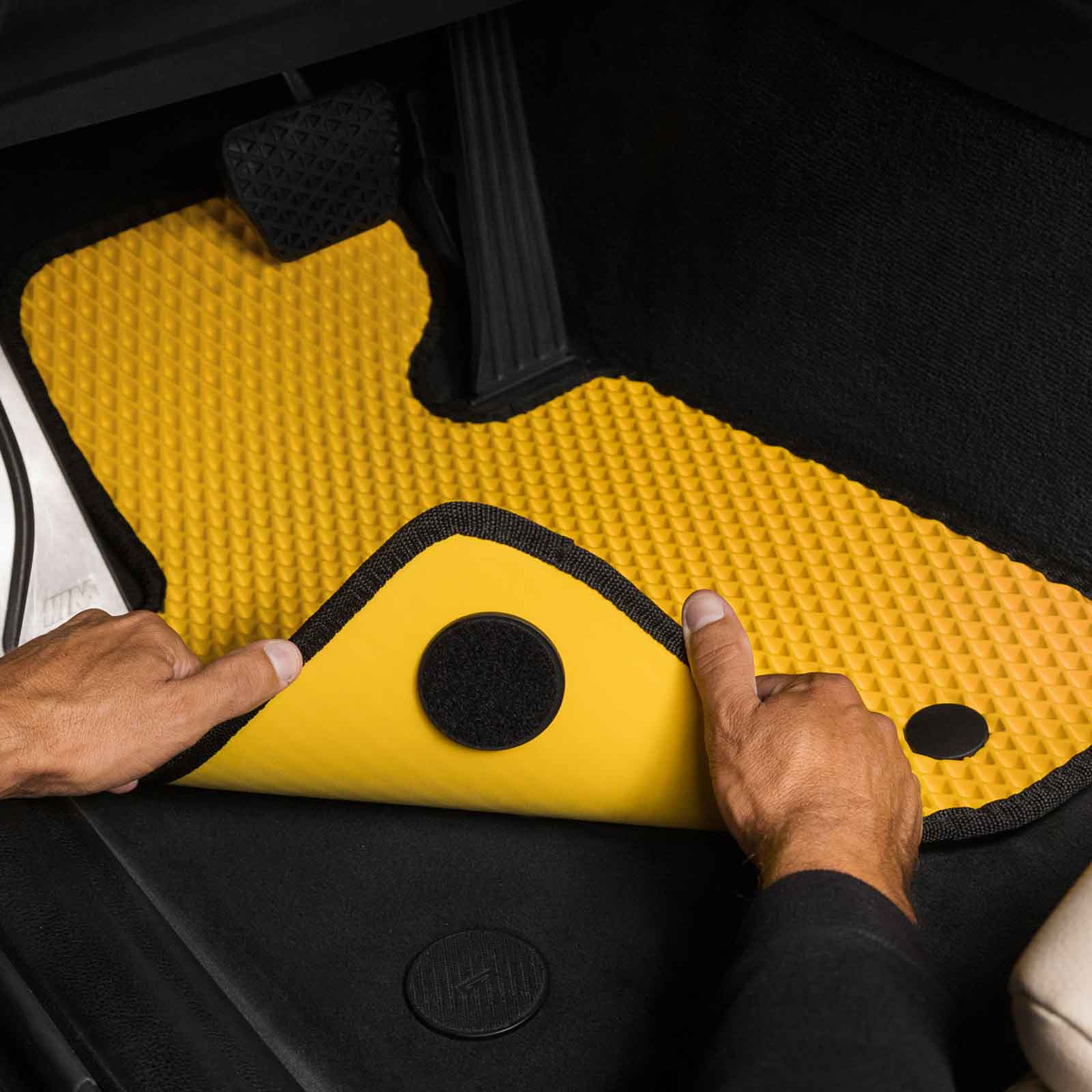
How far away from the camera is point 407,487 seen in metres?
1.23

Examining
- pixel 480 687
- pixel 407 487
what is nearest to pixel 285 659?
pixel 480 687

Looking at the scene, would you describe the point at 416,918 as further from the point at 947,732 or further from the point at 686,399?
the point at 686,399

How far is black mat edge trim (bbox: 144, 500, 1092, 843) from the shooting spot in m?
0.89

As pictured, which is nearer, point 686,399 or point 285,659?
point 285,659

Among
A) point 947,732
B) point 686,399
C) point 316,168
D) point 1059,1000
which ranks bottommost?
point 947,732

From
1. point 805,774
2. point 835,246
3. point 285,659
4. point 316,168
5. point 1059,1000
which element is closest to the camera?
point 1059,1000

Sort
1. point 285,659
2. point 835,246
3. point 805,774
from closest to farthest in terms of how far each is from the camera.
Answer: point 805,774 → point 285,659 → point 835,246

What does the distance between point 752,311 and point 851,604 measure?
336 millimetres

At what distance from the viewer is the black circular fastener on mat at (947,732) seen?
99 centimetres

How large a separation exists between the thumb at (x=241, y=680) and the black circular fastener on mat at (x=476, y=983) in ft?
0.78

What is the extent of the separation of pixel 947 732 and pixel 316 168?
33.4 inches

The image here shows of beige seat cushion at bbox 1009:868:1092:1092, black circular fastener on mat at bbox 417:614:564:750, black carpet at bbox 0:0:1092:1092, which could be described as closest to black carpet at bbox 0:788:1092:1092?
black carpet at bbox 0:0:1092:1092

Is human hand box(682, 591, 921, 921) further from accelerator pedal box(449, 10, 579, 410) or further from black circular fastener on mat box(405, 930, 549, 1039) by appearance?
accelerator pedal box(449, 10, 579, 410)

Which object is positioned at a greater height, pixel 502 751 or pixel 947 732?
pixel 502 751
